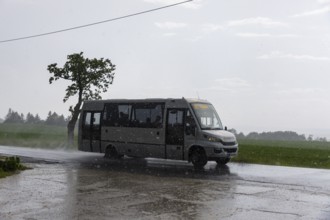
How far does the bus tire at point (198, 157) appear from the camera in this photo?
18.9 metres

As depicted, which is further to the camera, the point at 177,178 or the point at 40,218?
the point at 177,178

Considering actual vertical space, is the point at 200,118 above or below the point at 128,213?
above

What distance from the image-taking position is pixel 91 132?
2386 centimetres

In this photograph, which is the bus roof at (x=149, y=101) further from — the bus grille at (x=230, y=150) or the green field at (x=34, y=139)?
the green field at (x=34, y=139)

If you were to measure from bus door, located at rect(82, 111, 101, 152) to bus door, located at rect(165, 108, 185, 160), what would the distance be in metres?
4.74

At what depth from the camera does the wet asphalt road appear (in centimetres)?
930

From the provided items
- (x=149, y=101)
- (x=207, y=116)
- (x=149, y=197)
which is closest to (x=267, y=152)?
(x=149, y=101)

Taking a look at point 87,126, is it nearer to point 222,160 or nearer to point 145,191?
point 222,160

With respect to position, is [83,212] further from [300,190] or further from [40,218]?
[300,190]

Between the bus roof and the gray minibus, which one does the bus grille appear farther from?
the bus roof

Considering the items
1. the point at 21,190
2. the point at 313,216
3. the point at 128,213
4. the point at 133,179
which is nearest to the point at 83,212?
the point at 128,213

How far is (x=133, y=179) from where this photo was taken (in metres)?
14.8

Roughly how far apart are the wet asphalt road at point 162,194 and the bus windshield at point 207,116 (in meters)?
2.36

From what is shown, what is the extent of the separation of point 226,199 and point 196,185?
247 cm
